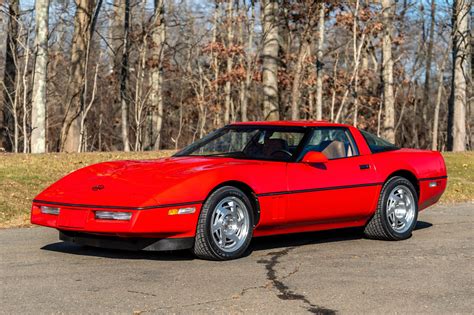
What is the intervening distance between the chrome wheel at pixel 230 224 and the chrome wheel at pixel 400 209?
2.26 meters

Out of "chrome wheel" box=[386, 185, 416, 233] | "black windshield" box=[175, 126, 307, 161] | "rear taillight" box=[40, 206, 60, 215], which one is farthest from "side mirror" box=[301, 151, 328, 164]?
"rear taillight" box=[40, 206, 60, 215]

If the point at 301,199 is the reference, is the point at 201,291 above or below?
below

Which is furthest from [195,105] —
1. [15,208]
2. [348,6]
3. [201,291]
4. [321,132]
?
[201,291]

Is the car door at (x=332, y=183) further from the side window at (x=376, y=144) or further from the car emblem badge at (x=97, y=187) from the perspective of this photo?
the car emblem badge at (x=97, y=187)

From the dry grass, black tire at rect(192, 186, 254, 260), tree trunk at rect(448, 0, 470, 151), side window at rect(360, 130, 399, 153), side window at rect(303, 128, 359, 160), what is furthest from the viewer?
tree trunk at rect(448, 0, 470, 151)

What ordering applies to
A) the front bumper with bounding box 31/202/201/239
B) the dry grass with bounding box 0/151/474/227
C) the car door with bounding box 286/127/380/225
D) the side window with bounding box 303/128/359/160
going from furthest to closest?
the dry grass with bounding box 0/151/474/227, the side window with bounding box 303/128/359/160, the car door with bounding box 286/127/380/225, the front bumper with bounding box 31/202/201/239

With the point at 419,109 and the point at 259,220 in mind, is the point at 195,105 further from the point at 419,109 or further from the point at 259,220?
the point at 259,220

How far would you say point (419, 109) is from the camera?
55281 millimetres

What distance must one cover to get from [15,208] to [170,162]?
450 centimetres

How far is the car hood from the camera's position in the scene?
711cm

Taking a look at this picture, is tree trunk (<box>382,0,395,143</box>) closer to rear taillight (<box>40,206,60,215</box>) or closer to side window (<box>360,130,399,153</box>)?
side window (<box>360,130,399,153</box>)

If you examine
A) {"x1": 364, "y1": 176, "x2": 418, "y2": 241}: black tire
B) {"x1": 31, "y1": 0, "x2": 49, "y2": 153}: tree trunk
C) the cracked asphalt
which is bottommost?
the cracked asphalt

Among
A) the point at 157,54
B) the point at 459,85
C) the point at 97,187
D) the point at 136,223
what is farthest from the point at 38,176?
the point at 459,85

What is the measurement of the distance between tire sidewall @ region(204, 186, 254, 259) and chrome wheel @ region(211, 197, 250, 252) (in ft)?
0.10
